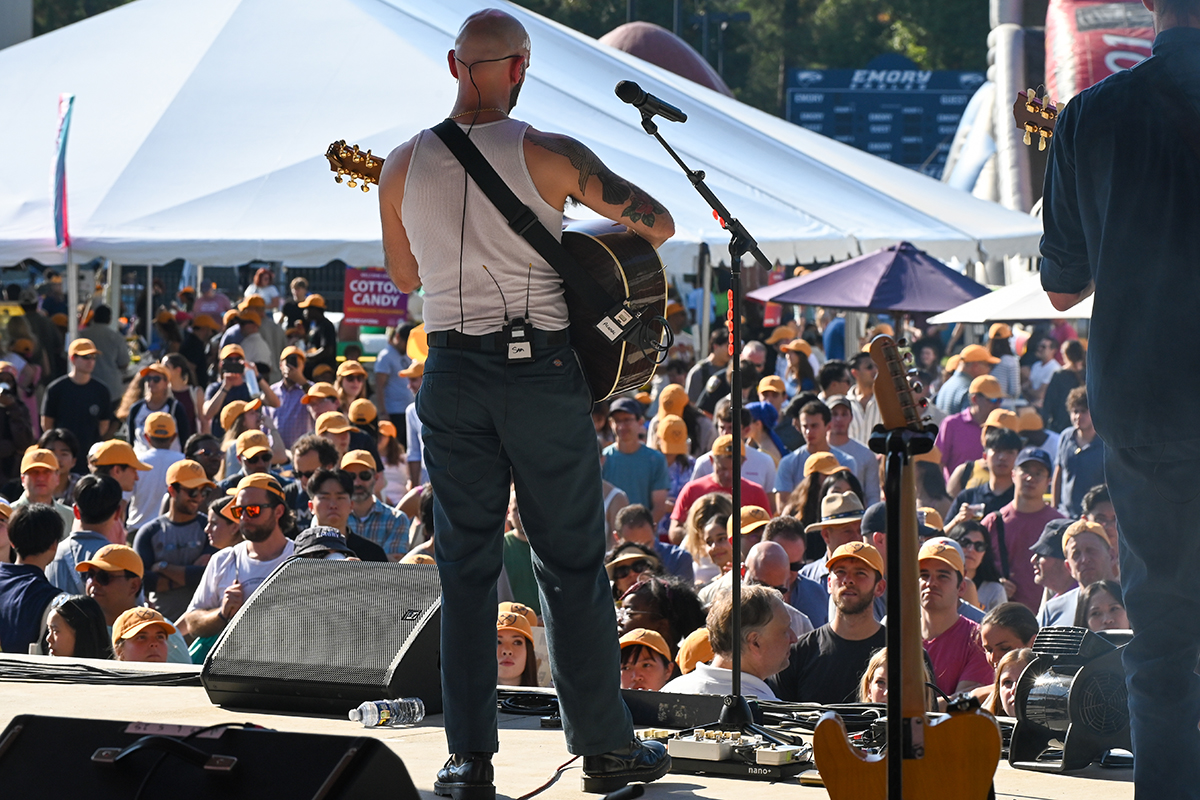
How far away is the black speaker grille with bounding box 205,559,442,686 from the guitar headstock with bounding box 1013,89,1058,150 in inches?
85.3

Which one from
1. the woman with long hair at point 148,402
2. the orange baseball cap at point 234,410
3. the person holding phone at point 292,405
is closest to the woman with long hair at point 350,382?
the person holding phone at point 292,405

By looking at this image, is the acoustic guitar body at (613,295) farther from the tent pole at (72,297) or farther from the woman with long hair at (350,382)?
the tent pole at (72,297)

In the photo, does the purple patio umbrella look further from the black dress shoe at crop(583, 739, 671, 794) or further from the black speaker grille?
the black dress shoe at crop(583, 739, 671, 794)

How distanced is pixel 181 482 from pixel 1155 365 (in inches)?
282

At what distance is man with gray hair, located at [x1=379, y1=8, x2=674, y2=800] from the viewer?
332cm

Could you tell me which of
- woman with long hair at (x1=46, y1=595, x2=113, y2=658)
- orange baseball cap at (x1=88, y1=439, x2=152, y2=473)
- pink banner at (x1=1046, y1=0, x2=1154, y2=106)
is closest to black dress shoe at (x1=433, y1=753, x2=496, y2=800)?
woman with long hair at (x1=46, y1=595, x2=113, y2=658)

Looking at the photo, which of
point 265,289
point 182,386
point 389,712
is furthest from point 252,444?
point 265,289

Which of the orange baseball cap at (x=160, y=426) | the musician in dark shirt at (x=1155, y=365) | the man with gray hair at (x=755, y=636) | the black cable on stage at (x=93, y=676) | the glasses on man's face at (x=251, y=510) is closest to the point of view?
the musician in dark shirt at (x=1155, y=365)

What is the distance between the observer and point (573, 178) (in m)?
3.29

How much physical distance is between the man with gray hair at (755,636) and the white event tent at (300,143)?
24.6 ft

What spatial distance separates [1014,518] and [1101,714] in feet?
18.0

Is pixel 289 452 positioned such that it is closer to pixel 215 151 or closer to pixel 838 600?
pixel 215 151

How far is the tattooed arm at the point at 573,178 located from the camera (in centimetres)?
329

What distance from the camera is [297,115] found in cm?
1528
